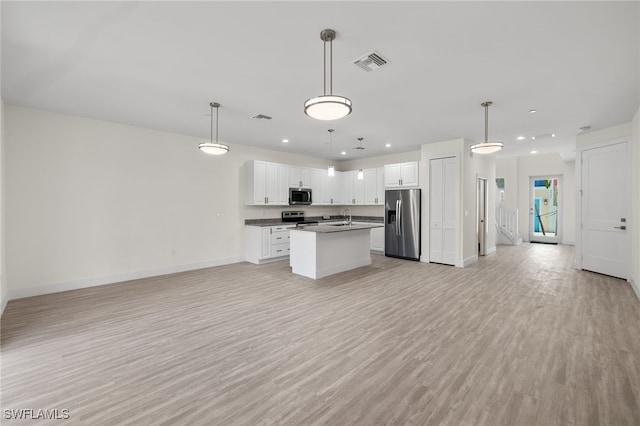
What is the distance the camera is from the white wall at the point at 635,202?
4398 millimetres

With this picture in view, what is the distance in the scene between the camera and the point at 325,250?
5.49 meters

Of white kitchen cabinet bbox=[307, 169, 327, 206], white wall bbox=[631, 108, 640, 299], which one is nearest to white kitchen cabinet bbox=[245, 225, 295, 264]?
white kitchen cabinet bbox=[307, 169, 327, 206]

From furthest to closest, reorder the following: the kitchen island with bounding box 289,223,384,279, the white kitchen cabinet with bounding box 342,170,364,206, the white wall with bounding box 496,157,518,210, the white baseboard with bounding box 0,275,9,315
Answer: the white wall with bounding box 496,157,518,210 < the white kitchen cabinet with bounding box 342,170,364,206 < the kitchen island with bounding box 289,223,384,279 < the white baseboard with bounding box 0,275,9,315

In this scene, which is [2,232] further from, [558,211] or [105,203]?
[558,211]

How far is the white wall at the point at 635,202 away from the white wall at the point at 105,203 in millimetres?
7579

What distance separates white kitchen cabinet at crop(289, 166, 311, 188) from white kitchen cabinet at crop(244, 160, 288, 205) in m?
0.51

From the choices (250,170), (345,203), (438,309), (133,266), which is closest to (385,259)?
(345,203)

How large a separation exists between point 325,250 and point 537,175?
902cm

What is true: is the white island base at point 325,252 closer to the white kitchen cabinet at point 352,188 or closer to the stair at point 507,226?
the white kitchen cabinet at point 352,188

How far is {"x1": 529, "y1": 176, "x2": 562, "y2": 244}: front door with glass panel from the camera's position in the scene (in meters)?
9.80

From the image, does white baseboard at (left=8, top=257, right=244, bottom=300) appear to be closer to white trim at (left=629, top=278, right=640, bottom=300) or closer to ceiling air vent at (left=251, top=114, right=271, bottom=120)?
ceiling air vent at (left=251, top=114, right=271, bottom=120)

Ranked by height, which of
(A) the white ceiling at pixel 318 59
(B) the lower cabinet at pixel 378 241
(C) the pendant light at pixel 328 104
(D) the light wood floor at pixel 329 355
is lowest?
(D) the light wood floor at pixel 329 355

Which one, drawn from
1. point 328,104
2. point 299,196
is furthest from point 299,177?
point 328,104

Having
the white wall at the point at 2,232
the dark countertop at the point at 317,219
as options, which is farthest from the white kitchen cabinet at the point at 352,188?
the white wall at the point at 2,232
